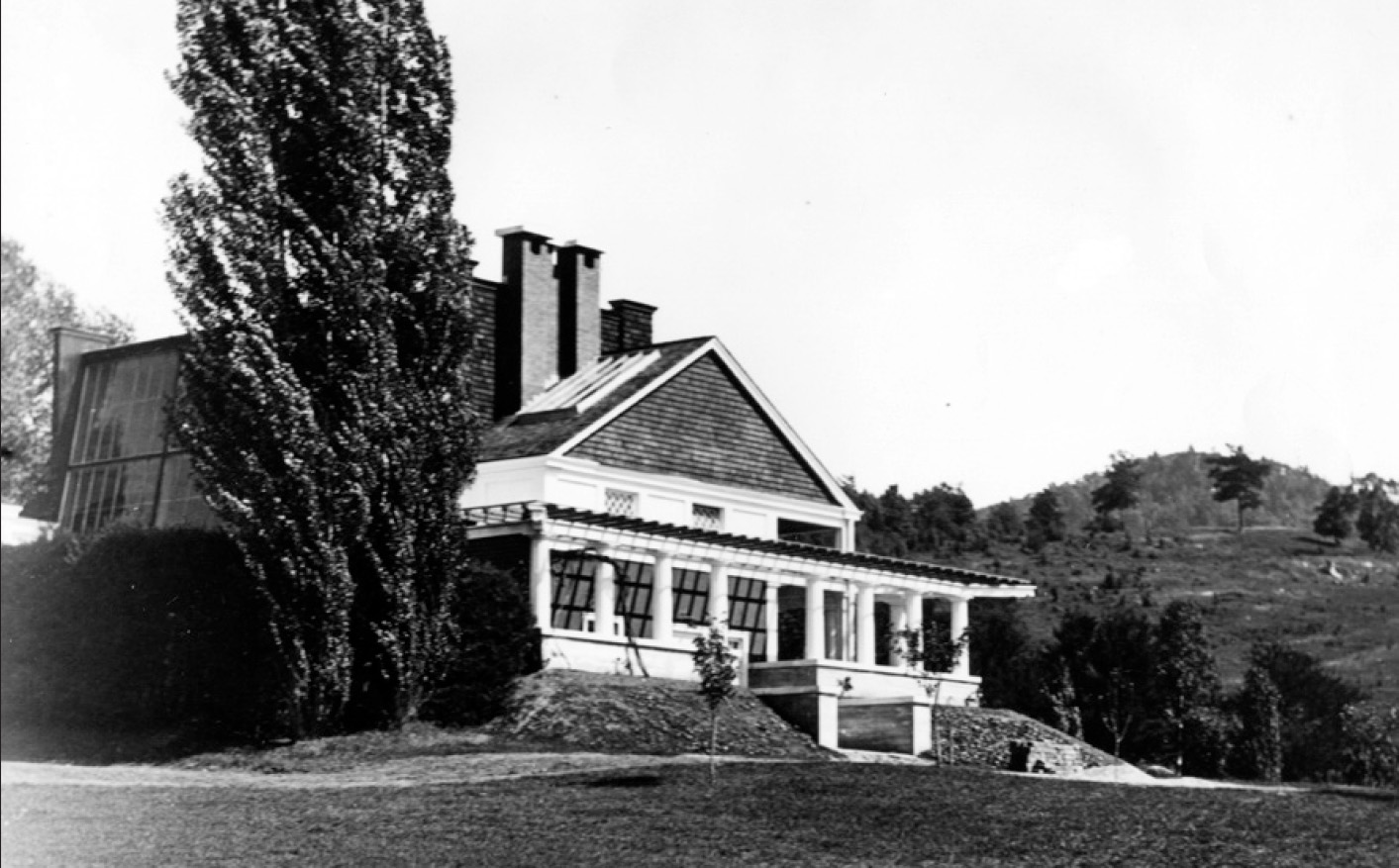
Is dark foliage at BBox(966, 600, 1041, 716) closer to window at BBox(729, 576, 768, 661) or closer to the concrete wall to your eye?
window at BBox(729, 576, 768, 661)

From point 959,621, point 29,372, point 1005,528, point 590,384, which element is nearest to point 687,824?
point 590,384

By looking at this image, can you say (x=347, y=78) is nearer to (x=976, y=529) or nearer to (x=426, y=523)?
(x=426, y=523)

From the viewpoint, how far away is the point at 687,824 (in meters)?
24.1

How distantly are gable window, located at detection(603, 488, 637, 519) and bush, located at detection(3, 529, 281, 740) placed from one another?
395 inches

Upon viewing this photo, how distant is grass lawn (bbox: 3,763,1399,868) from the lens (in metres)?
22.2

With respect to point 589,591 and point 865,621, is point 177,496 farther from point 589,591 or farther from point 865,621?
point 865,621

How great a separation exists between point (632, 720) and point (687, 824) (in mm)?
10564

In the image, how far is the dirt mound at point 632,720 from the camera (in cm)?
3356

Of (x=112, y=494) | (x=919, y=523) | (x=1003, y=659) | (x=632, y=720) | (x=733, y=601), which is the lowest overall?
(x=632, y=720)

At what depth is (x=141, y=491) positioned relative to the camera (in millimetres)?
47625

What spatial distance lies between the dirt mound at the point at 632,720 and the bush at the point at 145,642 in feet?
14.1

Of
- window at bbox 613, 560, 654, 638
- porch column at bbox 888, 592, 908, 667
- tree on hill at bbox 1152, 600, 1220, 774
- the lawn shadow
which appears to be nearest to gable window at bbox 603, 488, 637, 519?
window at bbox 613, 560, 654, 638

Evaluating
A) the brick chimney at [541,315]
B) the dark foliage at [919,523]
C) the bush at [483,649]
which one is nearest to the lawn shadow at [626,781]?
the bush at [483,649]

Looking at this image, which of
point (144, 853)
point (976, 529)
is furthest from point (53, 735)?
point (976, 529)
